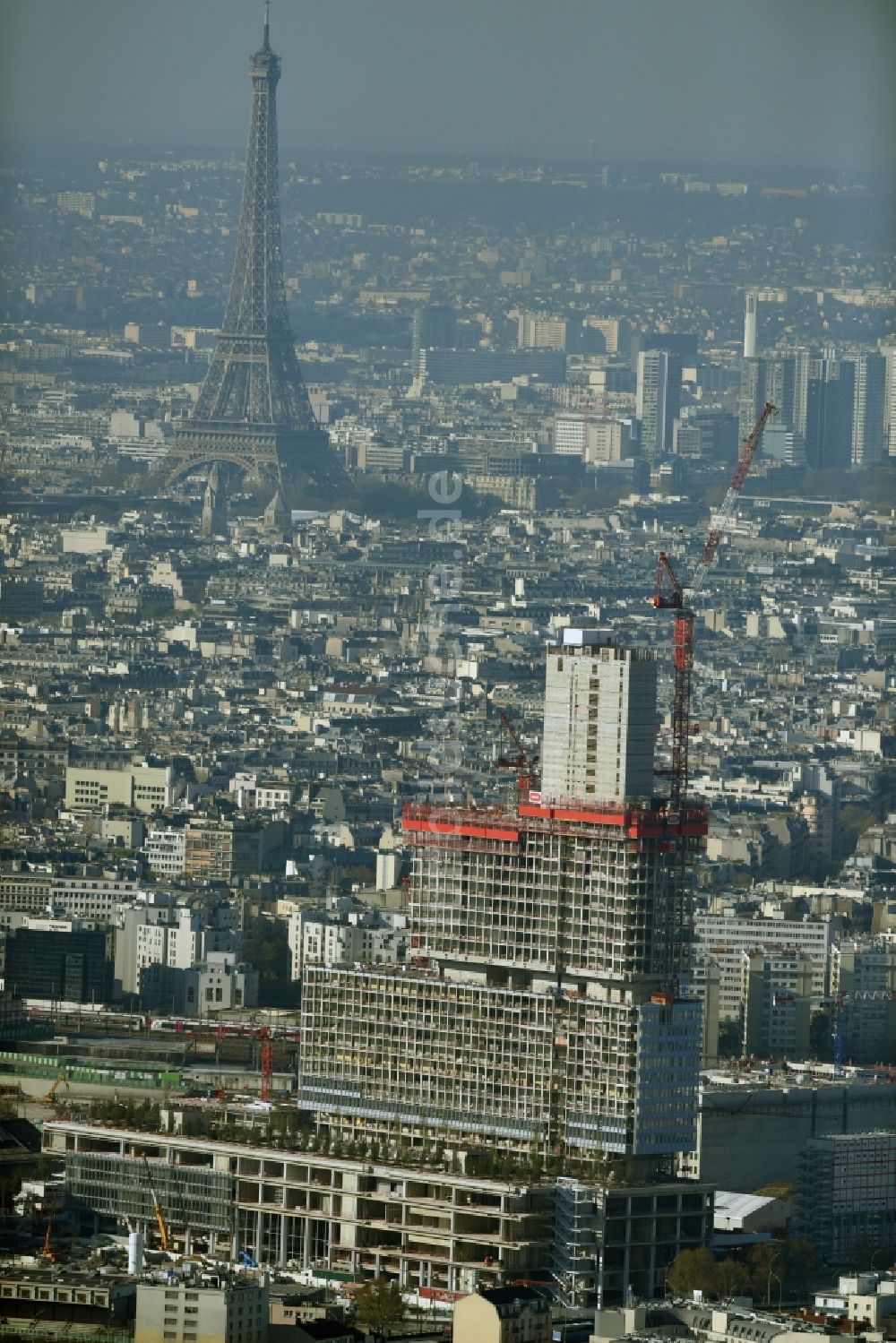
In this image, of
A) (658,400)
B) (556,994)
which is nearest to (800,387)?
(658,400)

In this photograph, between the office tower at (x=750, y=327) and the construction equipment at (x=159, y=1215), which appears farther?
the office tower at (x=750, y=327)

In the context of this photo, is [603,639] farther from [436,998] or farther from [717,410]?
[717,410]

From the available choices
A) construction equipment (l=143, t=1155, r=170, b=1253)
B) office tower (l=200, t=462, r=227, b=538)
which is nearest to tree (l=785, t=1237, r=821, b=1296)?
construction equipment (l=143, t=1155, r=170, b=1253)

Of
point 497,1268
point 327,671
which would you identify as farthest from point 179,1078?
point 327,671

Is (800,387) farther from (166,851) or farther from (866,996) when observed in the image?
(866,996)

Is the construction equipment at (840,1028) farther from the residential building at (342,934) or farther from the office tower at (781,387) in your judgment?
the office tower at (781,387)

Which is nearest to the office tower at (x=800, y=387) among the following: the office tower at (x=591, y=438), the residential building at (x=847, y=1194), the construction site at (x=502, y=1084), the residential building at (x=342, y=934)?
the office tower at (x=591, y=438)

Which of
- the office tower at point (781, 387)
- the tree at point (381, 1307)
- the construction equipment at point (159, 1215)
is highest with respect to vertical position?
the office tower at point (781, 387)
